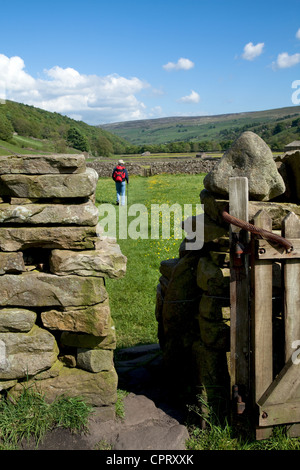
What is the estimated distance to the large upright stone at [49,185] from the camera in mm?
3744

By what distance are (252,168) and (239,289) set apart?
3.91 ft

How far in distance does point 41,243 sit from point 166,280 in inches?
78.5

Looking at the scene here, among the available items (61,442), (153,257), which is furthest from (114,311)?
(61,442)

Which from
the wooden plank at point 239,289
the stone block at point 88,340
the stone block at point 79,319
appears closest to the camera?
the wooden plank at point 239,289

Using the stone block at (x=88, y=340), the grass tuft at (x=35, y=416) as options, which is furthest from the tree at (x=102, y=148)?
the grass tuft at (x=35, y=416)

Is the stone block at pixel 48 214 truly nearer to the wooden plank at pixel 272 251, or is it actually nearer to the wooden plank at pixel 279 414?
the wooden plank at pixel 272 251

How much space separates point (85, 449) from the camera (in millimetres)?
3578

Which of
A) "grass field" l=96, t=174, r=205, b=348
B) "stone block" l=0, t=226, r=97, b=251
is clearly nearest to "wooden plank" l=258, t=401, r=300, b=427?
"stone block" l=0, t=226, r=97, b=251

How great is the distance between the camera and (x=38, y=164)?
148 inches

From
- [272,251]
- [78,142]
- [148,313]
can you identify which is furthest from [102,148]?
[272,251]

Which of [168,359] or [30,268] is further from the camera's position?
[168,359]

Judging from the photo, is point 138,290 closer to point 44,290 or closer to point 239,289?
point 44,290

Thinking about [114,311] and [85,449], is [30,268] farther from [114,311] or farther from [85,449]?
[114,311]

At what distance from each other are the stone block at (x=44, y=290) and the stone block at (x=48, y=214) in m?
0.50
